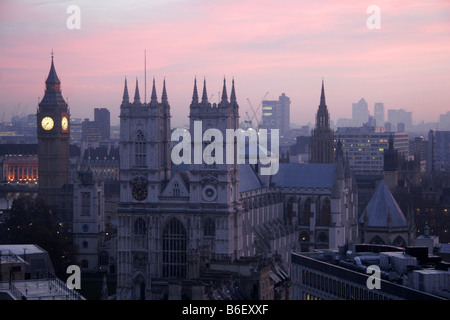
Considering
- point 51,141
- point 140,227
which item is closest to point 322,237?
point 140,227

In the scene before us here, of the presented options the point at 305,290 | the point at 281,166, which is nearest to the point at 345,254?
the point at 305,290

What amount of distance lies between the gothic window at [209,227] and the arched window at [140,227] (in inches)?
268

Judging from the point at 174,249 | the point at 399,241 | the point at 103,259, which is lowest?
the point at 103,259

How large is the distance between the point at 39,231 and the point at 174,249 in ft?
94.2

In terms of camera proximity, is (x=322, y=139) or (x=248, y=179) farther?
(x=322, y=139)

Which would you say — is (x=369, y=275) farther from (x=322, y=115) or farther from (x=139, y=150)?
(x=322, y=115)

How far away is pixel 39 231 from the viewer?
135500mm

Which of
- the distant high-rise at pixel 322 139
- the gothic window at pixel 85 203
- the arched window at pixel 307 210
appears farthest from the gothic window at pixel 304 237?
the distant high-rise at pixel 322 139

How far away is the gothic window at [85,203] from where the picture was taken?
141875 millimetres

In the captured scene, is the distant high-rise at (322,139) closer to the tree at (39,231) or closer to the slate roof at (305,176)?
the slate roof at (305,176)

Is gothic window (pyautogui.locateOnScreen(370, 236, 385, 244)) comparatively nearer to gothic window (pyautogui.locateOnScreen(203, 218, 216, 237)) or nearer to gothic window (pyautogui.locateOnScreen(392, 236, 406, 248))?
gothic window (pyautogui.locateOnScreen(392, 236, 406, 248))
